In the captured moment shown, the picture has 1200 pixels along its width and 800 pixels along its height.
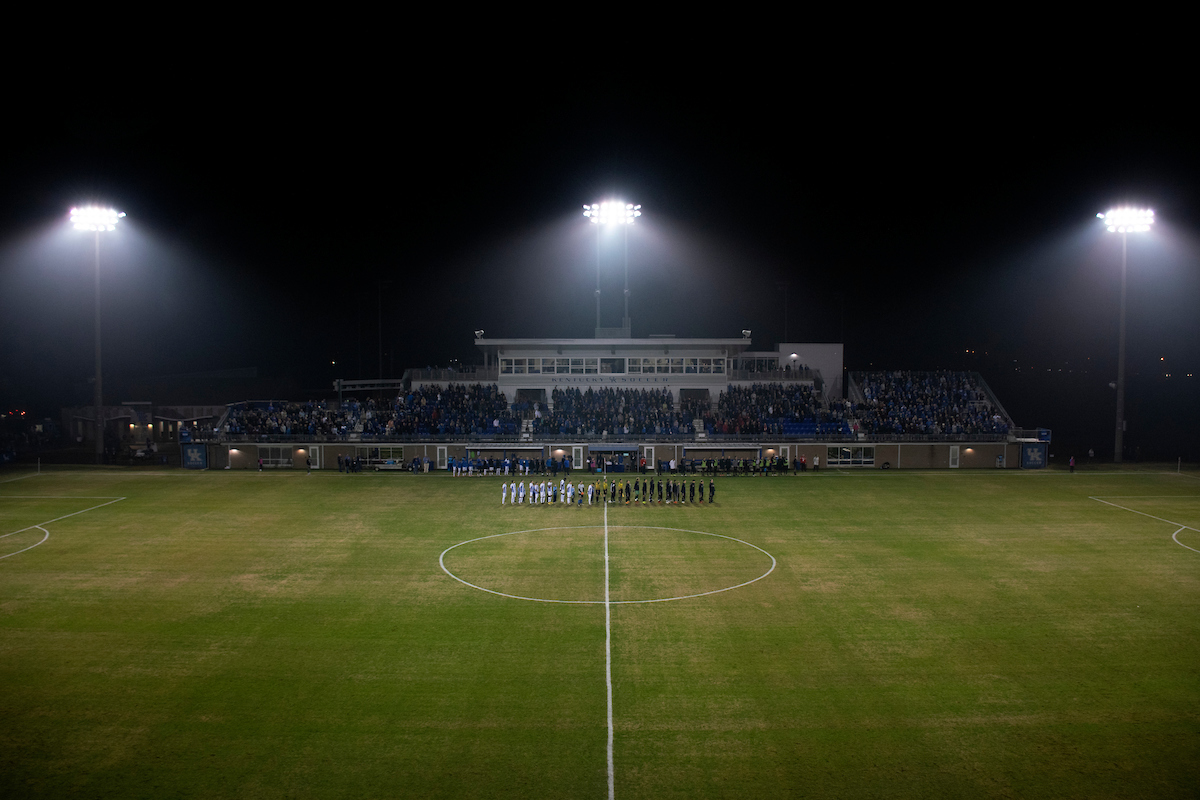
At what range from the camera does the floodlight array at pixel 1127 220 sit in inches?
1567

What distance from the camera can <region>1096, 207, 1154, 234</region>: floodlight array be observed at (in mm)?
39812

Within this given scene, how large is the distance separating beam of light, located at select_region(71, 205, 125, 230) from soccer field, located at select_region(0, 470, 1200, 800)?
20.4 metres

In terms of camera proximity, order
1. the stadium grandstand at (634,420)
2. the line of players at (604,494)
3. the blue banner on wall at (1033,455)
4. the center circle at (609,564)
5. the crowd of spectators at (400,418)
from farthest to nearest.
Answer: the crowd of spectators at (400,418)
the blue banner on wall at (1033,455)
the stadium grandstand at (634,420)
the line of players at (604,494)
the center circle at (609,564)

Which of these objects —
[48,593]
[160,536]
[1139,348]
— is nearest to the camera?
[48,593]

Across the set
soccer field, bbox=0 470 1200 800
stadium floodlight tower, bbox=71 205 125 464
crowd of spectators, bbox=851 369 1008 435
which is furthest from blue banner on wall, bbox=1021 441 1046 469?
stadium floodlight tower, bbox=71 205 125 464

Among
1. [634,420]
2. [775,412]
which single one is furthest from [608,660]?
[775,412]

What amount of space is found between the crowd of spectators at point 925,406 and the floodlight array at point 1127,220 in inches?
449

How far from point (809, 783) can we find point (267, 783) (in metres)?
7.52

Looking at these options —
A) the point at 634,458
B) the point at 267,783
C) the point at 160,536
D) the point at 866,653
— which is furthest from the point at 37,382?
the point at 866,653

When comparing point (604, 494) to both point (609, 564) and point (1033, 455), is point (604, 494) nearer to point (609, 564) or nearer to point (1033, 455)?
point (609, 564)

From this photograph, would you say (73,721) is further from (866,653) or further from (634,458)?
(634,458)

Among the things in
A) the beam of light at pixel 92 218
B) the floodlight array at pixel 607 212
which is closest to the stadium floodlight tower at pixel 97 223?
the beam of light at pixel 92 218

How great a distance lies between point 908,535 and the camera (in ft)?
78.4

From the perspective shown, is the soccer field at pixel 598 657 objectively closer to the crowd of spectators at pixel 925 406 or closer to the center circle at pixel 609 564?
the center circle at pixel 609 564
